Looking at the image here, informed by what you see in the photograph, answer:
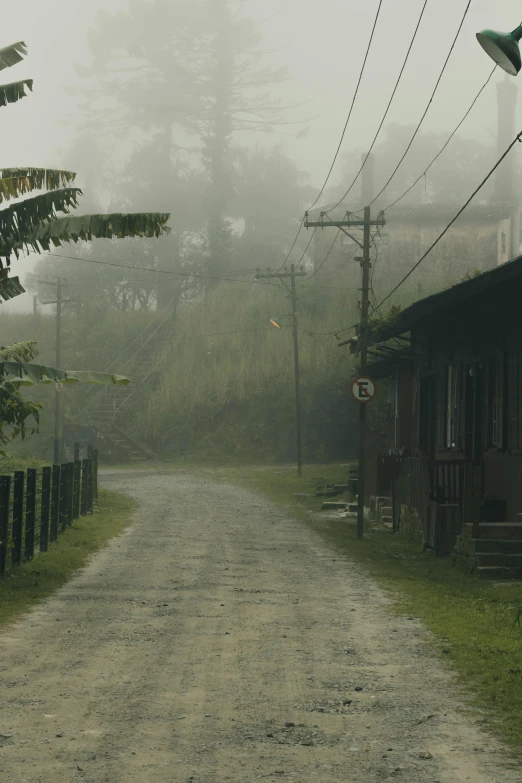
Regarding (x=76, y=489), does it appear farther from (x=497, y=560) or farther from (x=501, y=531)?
(x=497, y=560)

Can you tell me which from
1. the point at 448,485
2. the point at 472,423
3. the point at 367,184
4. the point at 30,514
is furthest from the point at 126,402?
the point at 30,514

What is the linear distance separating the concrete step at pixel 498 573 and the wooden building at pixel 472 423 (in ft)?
0.05

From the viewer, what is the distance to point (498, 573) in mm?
13883

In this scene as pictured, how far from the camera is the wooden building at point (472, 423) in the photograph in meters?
14.3

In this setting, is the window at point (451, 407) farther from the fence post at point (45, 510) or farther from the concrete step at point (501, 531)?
the fence post at point (45, 510)

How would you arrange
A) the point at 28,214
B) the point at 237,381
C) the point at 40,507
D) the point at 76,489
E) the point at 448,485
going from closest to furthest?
the point at 28,214 < the point at 40,507 < the point at 448,485 < the point at 76,489 < the point at 237,381

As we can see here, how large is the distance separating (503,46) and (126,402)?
4780 centimetres

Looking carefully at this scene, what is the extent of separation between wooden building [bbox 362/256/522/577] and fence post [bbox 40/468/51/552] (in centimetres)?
657

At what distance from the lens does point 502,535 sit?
47.0 feet

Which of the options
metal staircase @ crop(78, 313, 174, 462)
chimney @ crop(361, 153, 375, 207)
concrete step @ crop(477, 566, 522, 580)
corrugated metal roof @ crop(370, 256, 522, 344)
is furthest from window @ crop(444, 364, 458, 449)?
chimney @ crop(361, 153, 375, 207)

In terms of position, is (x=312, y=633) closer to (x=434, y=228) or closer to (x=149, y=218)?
(x=149, y=218)

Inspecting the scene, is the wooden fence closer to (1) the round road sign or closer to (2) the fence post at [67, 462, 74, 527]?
(2) the fence post at [67, 462, 74, 527]

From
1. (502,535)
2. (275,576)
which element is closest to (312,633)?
(275,576)

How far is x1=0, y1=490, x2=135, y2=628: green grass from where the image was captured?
1148 centimetres
